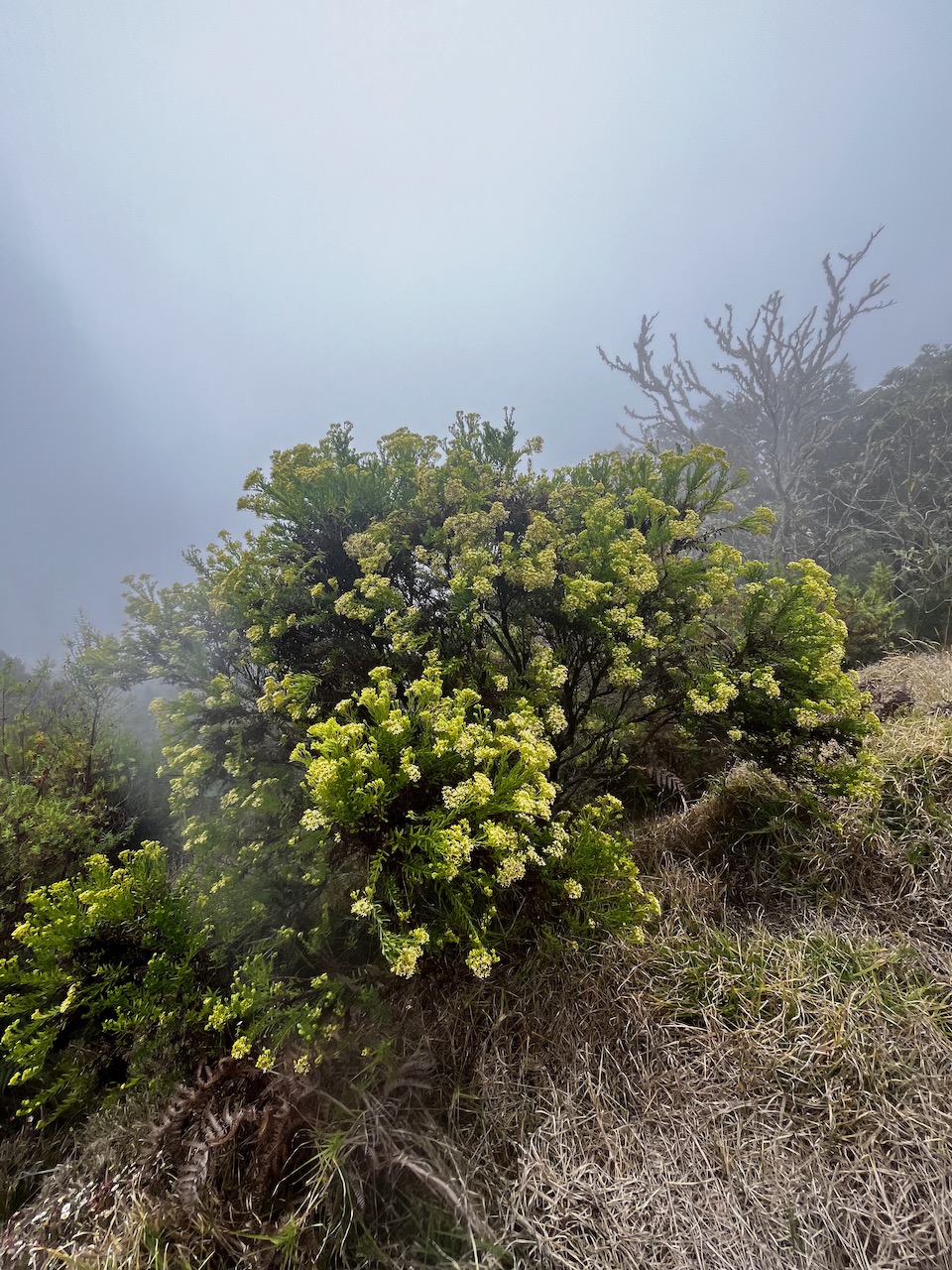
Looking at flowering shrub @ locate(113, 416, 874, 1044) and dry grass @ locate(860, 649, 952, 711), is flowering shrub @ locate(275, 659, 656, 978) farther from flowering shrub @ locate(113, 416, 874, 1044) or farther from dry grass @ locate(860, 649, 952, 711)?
dry grass @ locate(860, 649, 952, 711)

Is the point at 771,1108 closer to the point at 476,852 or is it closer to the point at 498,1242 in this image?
the point at 498,1242

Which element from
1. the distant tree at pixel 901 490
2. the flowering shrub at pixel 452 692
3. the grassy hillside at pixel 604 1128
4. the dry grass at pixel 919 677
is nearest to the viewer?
the grassy hillside at pixel 604 1128

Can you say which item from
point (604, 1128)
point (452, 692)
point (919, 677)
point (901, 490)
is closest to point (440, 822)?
point (452, 692)

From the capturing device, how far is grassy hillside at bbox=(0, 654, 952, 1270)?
1472 mm

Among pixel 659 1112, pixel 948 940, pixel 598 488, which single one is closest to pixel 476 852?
pixel 659 1112

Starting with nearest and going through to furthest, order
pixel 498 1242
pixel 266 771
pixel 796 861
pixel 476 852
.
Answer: pixel 498 1242 → pixel 476 852 → pixel 796 861 → pixel 266 771

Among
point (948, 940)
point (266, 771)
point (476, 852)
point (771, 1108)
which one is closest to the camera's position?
point (771, 1108)

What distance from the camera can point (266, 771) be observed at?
2576mm

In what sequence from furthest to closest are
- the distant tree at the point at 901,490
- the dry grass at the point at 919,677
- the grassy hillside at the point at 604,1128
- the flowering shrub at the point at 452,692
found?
the distant tree at the point at 901,490 < the dry grass at the point at 919,677 < the flowering shrub at the point at 452,692 < the grassy hillside at the point at 604,1128

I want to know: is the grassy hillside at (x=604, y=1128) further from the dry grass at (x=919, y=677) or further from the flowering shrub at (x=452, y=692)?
the dry grass at (x=919, y=677)

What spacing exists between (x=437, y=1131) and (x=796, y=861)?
2124 mm

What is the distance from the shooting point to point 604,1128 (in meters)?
1.70

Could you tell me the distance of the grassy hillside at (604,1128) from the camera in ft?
4.83

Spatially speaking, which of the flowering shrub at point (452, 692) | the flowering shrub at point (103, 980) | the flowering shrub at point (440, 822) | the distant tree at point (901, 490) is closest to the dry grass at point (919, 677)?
the flowering shrub at point (452, 692)
